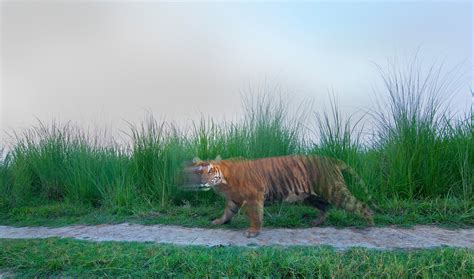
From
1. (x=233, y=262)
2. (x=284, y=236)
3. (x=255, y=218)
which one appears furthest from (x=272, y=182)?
(x=233, y=262)

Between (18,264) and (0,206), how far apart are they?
426cm

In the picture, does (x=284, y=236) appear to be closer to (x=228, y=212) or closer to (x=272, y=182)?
(x=272, y=182)

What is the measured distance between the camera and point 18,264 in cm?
346

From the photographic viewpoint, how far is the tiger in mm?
4473

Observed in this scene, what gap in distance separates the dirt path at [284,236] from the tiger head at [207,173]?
0.68 meters

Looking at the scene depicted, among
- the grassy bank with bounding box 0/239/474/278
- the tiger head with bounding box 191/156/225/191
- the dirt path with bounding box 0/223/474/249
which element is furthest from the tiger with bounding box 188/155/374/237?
the grassy bank with bounding box 0/239/474/278

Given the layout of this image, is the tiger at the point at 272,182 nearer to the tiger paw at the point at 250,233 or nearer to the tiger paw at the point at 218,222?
the tiger paw at the point at 250,233

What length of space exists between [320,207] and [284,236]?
2.74ft

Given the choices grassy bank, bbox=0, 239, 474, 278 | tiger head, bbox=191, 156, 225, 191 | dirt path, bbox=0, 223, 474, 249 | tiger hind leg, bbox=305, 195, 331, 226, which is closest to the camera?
grassy bank, bbox=0, 239, 474, 278

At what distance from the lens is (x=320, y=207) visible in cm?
505

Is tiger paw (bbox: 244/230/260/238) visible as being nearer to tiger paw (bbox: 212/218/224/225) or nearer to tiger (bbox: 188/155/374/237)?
tiger (bbox: 188/155/374/237)

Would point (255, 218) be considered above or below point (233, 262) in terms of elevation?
above

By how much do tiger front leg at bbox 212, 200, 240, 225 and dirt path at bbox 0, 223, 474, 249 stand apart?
22 cm

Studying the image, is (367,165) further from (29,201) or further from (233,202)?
(29,201)
